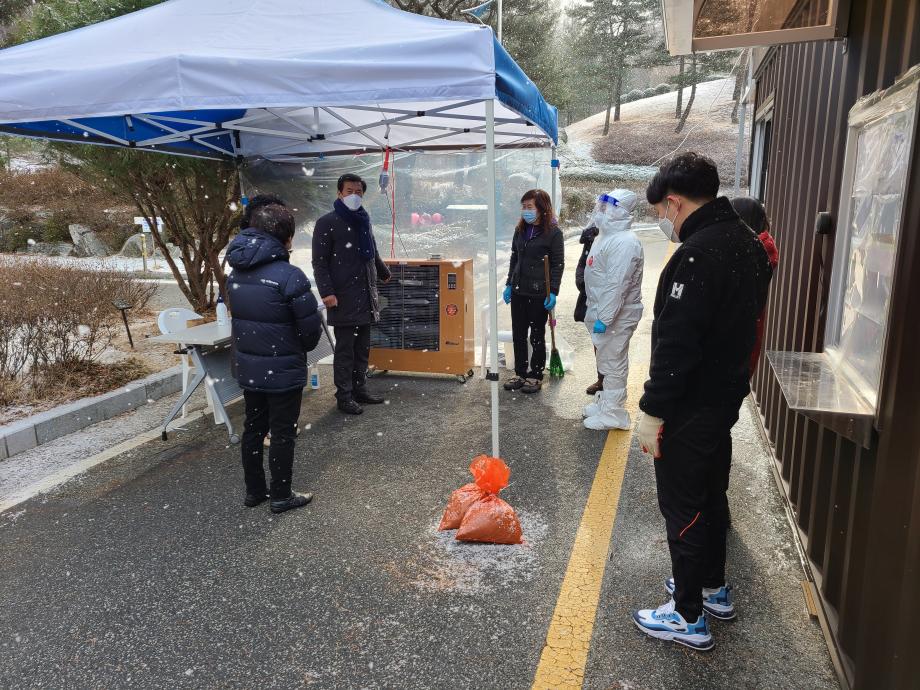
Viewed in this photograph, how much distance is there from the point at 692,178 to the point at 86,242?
2035 centimetres

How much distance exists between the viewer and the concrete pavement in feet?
7.90

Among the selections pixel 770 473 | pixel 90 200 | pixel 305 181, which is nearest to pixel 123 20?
pixel 305 181

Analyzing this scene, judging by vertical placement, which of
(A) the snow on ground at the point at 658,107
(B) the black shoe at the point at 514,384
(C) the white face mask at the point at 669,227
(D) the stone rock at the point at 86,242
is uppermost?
(A) the snow on ground at the point at 658,107

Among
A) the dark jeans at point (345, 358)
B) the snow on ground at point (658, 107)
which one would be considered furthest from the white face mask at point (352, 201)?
the snow on ground at point (658, 107)

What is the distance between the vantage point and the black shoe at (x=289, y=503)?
3684 mm

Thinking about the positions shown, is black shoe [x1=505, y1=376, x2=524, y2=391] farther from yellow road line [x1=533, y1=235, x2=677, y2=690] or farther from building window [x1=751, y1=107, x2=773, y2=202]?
building window [x1=751, y1=107, x2=773, y2=202]

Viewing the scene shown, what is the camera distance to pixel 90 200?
1823 centimetres

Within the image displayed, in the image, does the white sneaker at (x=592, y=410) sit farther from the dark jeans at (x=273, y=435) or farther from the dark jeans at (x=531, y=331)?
the dark jeans at (x=273, y=435)

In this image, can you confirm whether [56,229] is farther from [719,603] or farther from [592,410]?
Result: [719,603]

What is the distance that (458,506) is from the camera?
11.2 ft

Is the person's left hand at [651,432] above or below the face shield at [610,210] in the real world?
below

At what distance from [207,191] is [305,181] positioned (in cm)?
142

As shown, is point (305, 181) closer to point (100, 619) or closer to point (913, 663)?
point (100, 619)

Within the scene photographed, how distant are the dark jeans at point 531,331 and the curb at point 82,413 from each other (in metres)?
3.44
